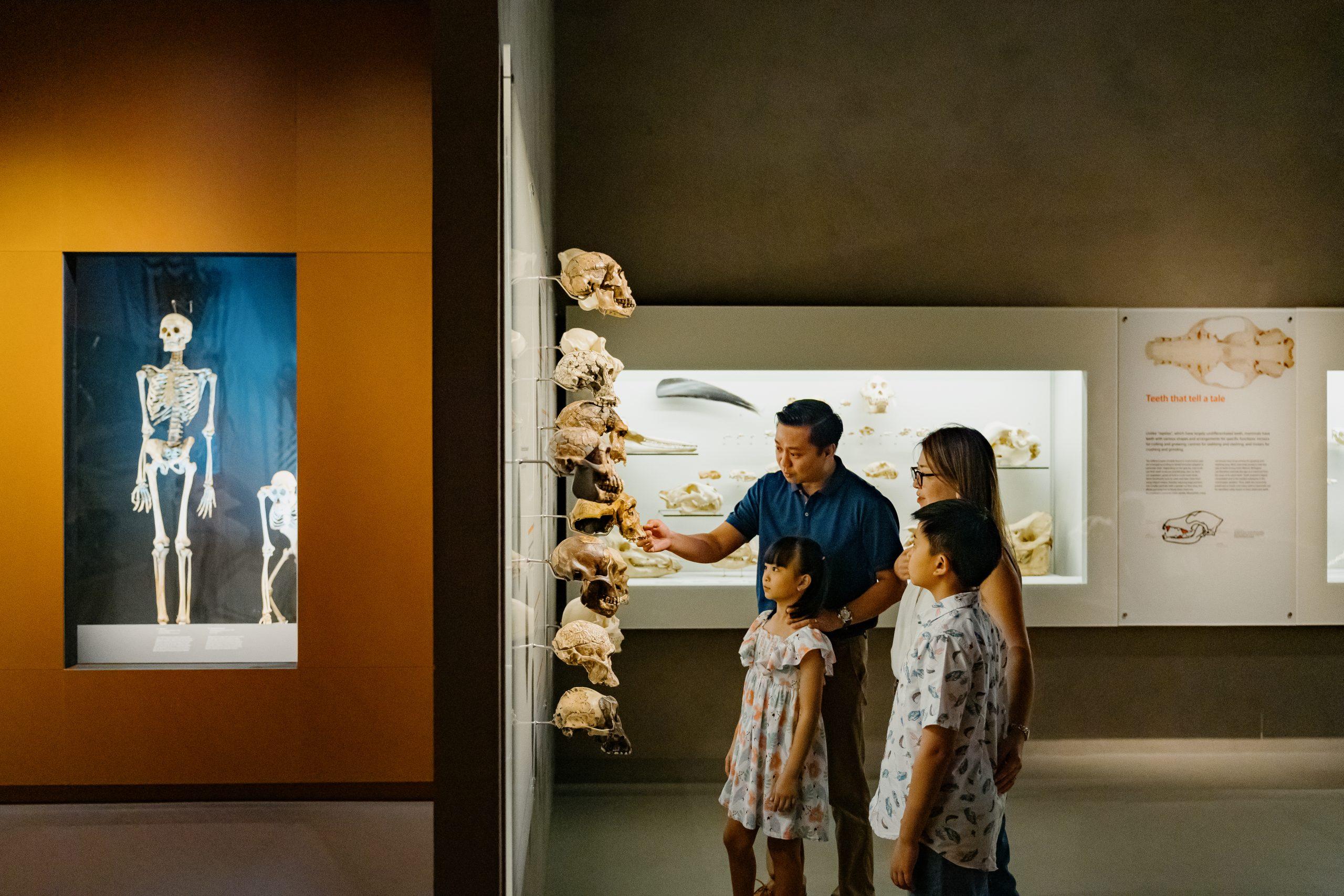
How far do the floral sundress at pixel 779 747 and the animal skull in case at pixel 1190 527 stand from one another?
242cm

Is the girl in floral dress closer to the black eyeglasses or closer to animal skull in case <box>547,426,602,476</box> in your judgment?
the black eyeglasses

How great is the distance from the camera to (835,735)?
215 centimetres

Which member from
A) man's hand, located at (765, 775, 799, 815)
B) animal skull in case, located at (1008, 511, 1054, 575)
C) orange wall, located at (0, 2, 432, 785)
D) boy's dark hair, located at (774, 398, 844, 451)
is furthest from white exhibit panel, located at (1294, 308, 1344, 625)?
orange wall, located at (0, 2, 432, 785)

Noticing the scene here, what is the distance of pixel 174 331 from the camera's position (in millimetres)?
3707

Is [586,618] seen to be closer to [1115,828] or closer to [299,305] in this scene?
[299,305]

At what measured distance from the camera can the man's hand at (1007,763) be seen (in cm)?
177

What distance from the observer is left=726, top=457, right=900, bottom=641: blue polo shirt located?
2125mm

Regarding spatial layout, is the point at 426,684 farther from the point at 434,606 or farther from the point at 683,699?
the point at 434,606

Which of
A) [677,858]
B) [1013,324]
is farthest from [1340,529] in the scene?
[677,858]

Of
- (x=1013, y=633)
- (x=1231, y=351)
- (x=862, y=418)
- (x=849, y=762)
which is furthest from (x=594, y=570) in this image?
(x=1231, y=351)

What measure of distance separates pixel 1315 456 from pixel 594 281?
338 centimetres

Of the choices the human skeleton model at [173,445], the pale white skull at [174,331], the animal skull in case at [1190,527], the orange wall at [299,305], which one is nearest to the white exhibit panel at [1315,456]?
the animal skull in case at [1190,527]

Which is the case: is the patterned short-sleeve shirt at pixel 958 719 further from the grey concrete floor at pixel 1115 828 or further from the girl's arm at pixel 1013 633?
the grey concrete floor at pixel 1115 828

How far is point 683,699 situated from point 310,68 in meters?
3.25
